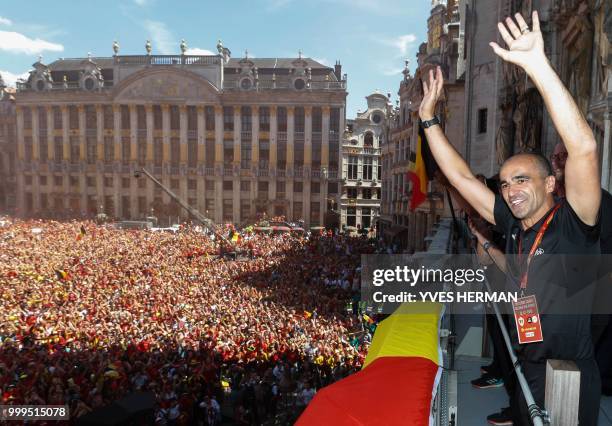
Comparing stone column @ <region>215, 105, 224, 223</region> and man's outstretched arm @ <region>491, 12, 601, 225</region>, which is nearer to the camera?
man's outstretched arm @ <region>491, 12, 601, 225</region>

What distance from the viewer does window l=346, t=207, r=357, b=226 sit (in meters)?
55.8

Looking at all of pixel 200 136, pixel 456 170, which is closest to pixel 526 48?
pixel 456 170

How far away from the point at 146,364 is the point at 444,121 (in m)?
20.7

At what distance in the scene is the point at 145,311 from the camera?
49.6ft

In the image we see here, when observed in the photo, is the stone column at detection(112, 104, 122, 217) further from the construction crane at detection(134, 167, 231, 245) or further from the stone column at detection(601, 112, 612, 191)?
the stone column at detection(601, 112, 612, 191)

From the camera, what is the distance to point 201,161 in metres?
55.2

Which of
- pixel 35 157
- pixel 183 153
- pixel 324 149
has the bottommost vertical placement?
pixel 35 157

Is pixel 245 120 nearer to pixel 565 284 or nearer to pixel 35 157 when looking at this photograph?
pixel 35 157

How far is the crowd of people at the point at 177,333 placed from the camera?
9.52 metres

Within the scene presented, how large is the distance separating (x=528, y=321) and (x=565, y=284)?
317mm

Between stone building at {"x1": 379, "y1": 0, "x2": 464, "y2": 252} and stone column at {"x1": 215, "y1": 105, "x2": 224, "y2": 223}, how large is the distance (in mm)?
20755

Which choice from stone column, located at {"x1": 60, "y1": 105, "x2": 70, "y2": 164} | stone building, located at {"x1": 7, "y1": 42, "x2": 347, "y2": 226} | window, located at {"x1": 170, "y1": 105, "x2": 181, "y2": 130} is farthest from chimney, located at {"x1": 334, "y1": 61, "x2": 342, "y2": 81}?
stone column, located at {"x1": 60, "y1": 105, "x2": 70, "y2": 164}

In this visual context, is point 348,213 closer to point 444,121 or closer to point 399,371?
point 444,121

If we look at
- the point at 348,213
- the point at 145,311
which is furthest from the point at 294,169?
the point at 145,311
